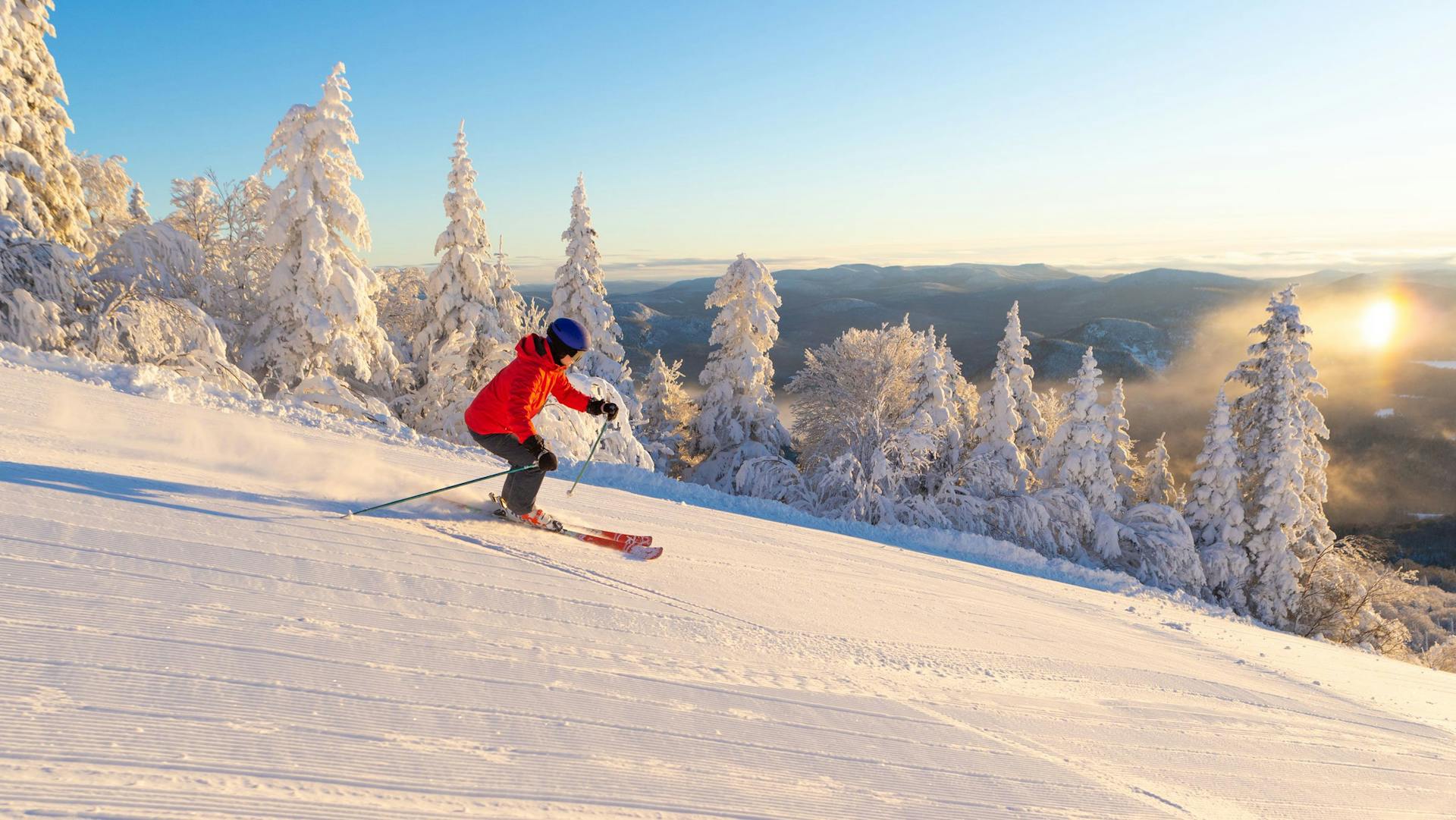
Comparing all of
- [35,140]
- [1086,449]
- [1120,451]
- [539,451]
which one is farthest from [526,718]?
[1120,451]

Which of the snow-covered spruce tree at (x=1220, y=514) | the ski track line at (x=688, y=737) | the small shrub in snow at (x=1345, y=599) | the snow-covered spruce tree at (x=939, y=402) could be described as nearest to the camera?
the ski track line at (x=688, y=737)

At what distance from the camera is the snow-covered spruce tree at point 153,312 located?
43.5ft

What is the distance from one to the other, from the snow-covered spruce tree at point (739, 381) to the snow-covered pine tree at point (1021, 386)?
9.81m

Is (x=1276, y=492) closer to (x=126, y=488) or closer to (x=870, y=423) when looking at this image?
(x=870, y=423)

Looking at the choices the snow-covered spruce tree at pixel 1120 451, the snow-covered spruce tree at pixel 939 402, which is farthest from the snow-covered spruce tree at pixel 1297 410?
the snow-covered spruce tree at pixel 939 402

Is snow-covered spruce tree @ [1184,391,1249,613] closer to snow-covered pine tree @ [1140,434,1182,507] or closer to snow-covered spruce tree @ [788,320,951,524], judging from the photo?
snow-covered pine tree @ [1140,434,1182,507]

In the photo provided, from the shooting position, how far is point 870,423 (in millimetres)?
21875

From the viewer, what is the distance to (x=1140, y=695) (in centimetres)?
514

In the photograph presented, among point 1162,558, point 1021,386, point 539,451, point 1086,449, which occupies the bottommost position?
point 1162,558

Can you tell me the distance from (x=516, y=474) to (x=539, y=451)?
0.43 metres

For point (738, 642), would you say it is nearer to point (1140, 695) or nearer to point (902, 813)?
point (902, 813)

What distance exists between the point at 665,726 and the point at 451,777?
38.3 inches

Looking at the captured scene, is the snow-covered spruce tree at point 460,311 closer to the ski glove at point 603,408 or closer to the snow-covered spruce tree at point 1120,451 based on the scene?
the ski glove at point 603,408

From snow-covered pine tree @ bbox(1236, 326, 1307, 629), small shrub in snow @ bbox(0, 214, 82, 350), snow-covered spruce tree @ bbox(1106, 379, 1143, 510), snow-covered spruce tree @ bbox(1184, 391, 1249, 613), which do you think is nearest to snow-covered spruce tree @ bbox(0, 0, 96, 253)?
small shrub in snow @ bbox(0, 214, 82, 350)
